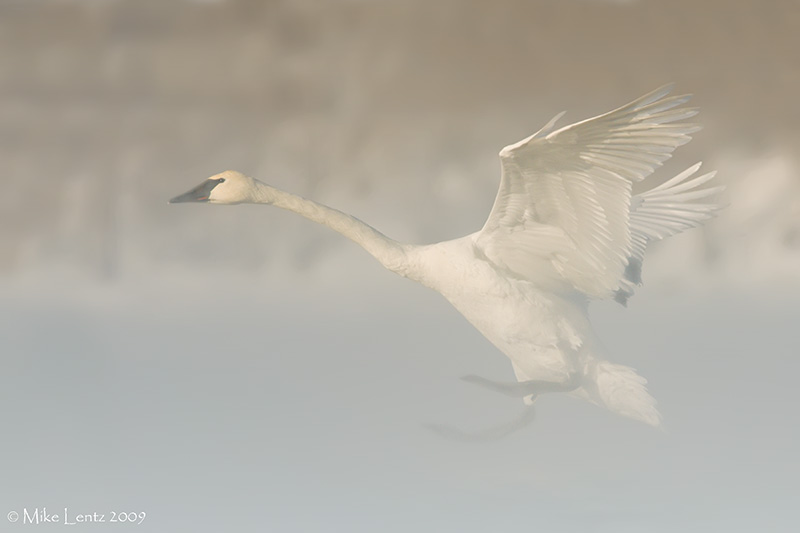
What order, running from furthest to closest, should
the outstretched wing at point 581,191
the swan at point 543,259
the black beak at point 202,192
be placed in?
the black beak at point 202,192
the swan at point 543,259
the outstretched wing at point 581,191

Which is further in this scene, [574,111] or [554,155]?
[574,111]

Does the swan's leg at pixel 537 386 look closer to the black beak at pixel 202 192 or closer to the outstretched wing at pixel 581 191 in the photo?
the outstretched wing at pixel 581 191

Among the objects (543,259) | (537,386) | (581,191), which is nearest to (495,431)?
(537,386)

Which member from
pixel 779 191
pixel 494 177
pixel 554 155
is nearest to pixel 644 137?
pixel 554 155

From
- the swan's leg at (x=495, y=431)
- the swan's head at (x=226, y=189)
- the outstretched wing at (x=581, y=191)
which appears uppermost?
the swan's head at (x=226, y=189)

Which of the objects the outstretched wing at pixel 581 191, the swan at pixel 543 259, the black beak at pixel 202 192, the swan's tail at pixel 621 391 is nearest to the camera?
the outstretched wing at pixel 581 191

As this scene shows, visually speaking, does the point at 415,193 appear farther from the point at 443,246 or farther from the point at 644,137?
the point at 644,137

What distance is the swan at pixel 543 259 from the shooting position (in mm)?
1856

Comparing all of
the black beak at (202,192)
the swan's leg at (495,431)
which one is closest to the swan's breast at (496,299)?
the swan's leg at (495,431)

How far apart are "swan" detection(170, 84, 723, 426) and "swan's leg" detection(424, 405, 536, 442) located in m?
0.16

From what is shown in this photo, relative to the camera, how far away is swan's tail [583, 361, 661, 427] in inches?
81.0

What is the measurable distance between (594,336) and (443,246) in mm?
383

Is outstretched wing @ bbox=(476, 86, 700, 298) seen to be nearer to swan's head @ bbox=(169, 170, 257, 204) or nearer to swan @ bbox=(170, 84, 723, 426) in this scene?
swan @ bbox=(170, 84, 723, 426)

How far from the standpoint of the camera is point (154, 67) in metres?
3.97
